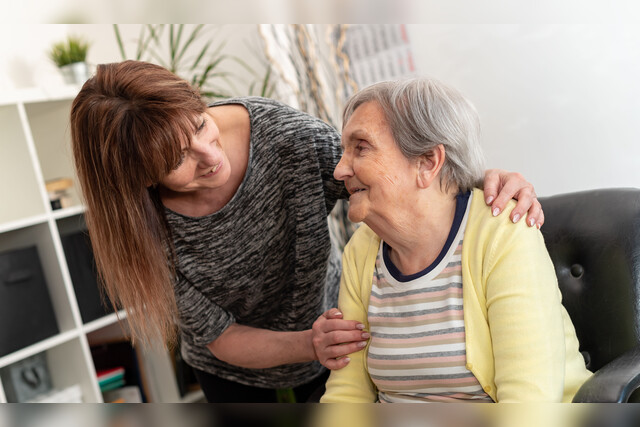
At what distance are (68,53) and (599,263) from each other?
2.66 meters

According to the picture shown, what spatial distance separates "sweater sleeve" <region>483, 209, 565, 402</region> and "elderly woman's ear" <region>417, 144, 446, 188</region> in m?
0.17

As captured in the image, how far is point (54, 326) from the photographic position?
302cm

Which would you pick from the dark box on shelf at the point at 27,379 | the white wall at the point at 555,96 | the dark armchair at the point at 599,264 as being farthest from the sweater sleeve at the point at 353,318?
the dark box on shelf at the point at 27,379

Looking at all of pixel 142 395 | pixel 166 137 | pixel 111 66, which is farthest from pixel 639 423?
pixel 142 395

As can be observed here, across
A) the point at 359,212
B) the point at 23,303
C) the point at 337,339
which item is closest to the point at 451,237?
the point at 359,212

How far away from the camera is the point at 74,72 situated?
3109 mm

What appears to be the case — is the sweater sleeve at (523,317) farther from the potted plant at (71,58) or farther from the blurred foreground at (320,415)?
the potted plant at (71,58)

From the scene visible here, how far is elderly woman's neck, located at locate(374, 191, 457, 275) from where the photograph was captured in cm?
130

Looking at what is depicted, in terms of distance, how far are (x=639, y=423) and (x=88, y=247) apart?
3306 millimetres

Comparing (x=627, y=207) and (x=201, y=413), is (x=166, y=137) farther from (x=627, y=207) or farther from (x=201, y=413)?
(x=201, y=413)

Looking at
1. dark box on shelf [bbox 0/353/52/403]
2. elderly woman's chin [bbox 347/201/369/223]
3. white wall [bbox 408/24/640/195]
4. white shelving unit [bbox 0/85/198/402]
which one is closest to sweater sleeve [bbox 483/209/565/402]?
A: elderly woman's chin [bbox 347/201/369/223]

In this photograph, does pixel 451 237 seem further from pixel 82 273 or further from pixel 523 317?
pixel 82 273

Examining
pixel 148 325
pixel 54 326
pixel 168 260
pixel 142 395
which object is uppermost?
pixel 168 260

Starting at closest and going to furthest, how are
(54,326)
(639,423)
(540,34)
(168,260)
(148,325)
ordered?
(639,423) < (148,325) < (168,260) < (540,34) < (54,326)
